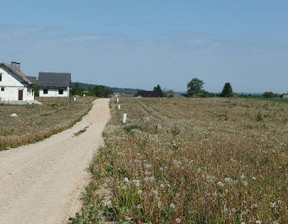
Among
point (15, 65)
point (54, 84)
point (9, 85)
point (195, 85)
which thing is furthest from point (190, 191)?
point (195, 85)

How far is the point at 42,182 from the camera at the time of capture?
372 inches

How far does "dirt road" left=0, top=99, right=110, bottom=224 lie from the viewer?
702cm

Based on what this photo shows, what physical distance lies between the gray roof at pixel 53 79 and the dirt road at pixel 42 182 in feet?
226

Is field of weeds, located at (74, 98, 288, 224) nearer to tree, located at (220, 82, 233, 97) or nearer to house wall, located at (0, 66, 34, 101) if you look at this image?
house wall, located at (0, 66, 34, 101)

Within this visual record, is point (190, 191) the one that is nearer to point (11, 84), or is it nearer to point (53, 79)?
point (11, 84)

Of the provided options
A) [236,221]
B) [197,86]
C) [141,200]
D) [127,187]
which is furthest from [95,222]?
[197,86]

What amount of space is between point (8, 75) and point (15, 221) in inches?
2184

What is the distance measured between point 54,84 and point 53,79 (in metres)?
1.91

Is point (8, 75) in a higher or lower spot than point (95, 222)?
higher

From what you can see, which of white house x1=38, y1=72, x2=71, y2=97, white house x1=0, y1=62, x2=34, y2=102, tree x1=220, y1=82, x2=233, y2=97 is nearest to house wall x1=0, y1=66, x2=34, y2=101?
white house x1=0, y1=62, x2=34, y2=102

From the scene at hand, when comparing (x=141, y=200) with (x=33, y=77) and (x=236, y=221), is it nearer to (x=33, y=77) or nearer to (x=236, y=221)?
(x=236, y=221)

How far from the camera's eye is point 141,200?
6.75 meters

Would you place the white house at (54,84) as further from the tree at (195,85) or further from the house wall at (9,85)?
the tree at (195,85)

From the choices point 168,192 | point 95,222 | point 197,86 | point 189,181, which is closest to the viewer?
Answer: point 95,222
